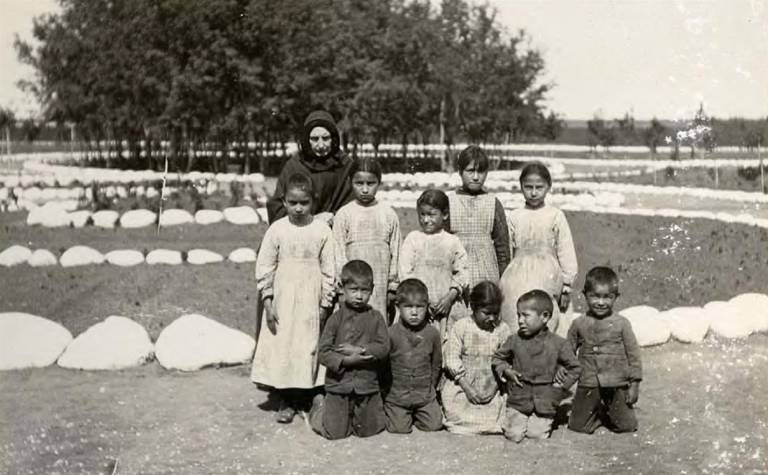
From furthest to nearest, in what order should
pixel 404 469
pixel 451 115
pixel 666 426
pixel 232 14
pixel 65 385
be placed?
pixel 451 115 → pixel 232 14 → pixel 65 385 → pixel 666 426 → pixel 404 469

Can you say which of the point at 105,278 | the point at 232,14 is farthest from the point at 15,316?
the point at 232,14

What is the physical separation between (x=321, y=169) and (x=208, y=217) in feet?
29.6

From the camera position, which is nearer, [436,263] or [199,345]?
[436,263]

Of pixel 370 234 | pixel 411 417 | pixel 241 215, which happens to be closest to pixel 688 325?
pixel 411 417

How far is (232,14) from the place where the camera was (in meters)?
24.4

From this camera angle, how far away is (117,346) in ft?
21.2

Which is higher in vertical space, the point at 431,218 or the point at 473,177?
the point at 473,177

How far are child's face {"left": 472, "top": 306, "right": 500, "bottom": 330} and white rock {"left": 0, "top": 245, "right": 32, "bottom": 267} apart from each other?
7.03 metres

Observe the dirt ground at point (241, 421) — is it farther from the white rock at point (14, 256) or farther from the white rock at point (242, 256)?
the white rock at point (242, 256)

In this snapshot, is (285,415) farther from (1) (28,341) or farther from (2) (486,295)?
(1) (28,341)

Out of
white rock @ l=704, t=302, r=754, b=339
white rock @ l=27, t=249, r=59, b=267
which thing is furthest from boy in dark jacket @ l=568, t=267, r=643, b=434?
white rock @ l=27, t=249, r=59, b=267

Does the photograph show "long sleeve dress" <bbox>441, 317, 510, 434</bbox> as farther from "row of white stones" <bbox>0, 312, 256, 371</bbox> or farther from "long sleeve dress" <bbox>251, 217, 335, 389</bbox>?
"row of white stones" <bbox>0, 312, 256, 371</bbox>

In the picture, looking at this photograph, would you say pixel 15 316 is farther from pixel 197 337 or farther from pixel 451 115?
pixel 451 115

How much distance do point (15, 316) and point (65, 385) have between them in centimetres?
104
